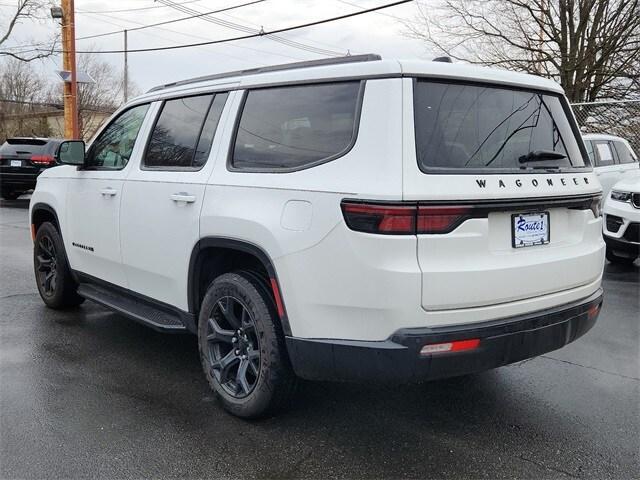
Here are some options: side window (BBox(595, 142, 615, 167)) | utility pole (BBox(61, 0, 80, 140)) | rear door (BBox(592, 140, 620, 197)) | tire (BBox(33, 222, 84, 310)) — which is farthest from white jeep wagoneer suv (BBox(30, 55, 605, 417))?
utility pole (BBox(61, 0, 80, 140))

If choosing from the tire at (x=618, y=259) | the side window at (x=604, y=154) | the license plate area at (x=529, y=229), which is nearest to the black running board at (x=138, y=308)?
the license plate area at (x=529, y=229)

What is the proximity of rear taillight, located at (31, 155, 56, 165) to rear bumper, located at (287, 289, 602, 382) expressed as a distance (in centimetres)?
1519

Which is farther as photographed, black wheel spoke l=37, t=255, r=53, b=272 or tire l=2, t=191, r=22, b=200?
tire l=2, t=191, r=22, b=200

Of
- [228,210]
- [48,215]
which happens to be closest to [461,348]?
[228,210]

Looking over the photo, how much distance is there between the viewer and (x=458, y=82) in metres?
2.89

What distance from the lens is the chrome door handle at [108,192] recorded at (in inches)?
167

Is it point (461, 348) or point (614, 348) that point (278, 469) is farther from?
point (614, 348)

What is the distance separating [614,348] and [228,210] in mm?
3295

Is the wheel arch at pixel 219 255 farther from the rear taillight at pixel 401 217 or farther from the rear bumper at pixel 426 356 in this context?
the rear taillight at pixel 401 217

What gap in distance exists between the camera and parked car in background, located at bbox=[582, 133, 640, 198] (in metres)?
9.56

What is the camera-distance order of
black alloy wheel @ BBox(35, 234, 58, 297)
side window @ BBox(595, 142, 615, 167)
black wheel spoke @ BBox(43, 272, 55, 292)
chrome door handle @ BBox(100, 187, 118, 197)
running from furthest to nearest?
1. side window @ BBox(595, 142, 615, 167)
2. black wheel spoke @ BBox(43, 272, 55, 292)
3. black alloy wheel @ BBox(35, 234, 58, 297)
4. chrome door handle @ BBox(100, 187, 118, 197)

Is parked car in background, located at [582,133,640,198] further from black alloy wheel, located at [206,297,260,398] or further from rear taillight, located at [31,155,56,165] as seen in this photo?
rear taillight, located at [31,155,56,165]

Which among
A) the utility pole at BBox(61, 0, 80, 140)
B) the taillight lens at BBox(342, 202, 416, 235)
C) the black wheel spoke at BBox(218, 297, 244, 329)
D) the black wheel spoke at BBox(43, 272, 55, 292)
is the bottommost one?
the black wheel spoke at BBox(43, 272, 55, 292)

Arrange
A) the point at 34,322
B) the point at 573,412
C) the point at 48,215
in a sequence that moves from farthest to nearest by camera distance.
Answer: the point at 48,215
the point at 34,322
the point at 573,412
